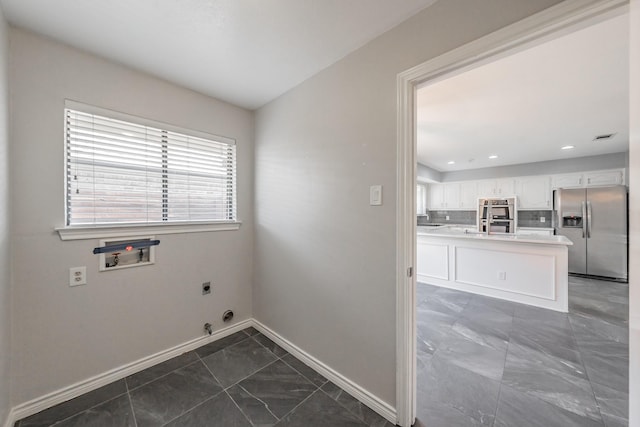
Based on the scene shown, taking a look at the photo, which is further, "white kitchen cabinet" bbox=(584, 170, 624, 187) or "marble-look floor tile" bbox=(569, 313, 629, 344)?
"white kitchen cabinet" bbox=(584, 170, 624, 187)

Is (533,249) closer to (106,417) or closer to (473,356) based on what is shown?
(473,356)

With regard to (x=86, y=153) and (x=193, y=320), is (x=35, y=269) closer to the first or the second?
(x=86, y=153)

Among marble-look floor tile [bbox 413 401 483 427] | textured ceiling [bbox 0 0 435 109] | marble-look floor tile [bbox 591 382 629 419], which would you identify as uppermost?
textured ceiling [bbox 0 0 435 109]

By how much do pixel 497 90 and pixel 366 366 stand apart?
272cm

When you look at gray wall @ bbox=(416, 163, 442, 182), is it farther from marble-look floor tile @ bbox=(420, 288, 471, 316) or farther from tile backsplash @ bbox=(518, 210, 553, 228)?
marble-look floor tile @ bbox=(420, 288, 471, 316)

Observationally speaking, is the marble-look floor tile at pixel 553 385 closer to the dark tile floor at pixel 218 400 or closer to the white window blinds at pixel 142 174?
the dark tile floor at pixel 218 400

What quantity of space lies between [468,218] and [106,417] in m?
7.56

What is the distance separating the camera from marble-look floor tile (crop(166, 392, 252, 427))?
4.75 feet

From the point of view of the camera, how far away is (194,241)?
2186mm

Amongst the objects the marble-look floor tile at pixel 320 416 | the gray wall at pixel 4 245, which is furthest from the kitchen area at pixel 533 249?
the gray wall at pixel 4 245

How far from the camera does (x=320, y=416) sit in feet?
4.91

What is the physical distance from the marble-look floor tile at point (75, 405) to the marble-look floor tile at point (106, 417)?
0.17 ft

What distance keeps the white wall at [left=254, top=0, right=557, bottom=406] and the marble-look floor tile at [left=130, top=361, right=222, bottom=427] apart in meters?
0.71

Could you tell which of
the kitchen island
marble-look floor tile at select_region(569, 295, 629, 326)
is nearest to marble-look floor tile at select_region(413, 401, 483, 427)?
the kitchen island
